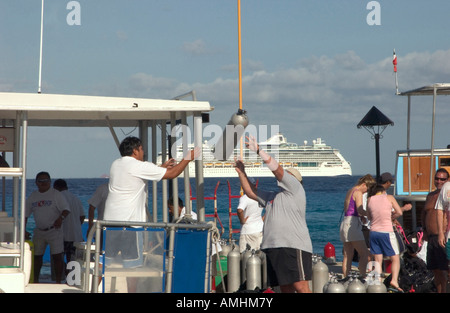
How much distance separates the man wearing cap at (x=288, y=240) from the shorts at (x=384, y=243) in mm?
2779

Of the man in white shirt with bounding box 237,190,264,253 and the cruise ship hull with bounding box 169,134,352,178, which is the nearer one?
the man in white shirt with bounding box 237,190,264,253

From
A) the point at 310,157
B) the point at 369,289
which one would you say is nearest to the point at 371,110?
the point at 369,289

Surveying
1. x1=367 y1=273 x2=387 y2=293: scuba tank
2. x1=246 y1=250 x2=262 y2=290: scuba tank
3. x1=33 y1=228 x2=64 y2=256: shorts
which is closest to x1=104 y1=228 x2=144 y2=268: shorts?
x1=367 y1=273 x2=387 y2=293: scuba tank

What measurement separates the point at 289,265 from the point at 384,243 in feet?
9.78

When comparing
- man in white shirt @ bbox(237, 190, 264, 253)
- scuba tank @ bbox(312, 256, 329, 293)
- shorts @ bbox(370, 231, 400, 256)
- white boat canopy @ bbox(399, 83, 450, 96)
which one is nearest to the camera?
scuba tank @ bbox(312, 256, 329, 293)

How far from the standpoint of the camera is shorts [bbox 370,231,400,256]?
348 inches

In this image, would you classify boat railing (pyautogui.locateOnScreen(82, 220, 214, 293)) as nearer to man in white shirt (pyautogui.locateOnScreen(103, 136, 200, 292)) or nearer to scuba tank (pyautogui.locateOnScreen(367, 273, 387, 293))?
man in white shirt (pyautogui.locateOnScreen(103, 136, 200, 292))

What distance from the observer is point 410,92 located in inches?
503

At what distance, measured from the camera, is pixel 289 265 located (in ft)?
20.5

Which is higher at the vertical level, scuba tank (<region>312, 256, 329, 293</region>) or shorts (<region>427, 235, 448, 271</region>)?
shorts (<region>427, 235, 448, 271</region>)

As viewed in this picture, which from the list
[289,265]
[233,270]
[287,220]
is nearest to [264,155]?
[287,220]

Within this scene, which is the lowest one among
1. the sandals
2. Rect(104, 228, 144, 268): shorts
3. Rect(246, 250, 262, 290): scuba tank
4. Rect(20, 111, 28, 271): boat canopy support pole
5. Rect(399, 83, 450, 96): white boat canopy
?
the sandals

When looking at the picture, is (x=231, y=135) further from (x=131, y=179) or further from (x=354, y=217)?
(x=354, y=217)

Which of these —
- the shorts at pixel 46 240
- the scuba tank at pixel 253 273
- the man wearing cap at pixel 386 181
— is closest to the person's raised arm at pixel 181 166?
the scuba tank at pixel 253 273
